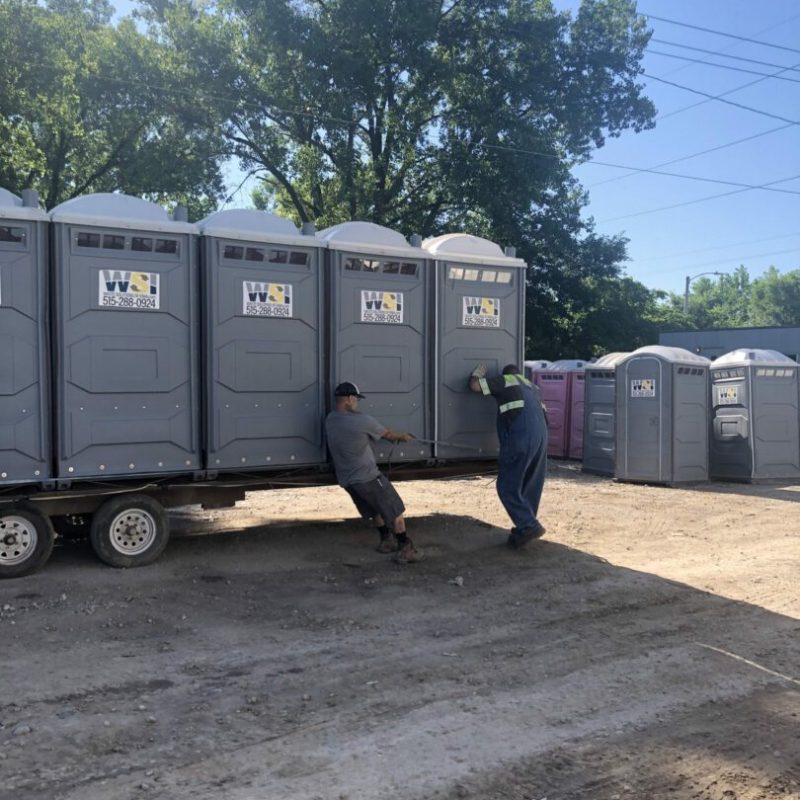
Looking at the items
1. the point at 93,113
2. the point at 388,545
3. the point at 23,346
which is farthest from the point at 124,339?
the point at 93,113

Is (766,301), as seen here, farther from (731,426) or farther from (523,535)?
(523,535)

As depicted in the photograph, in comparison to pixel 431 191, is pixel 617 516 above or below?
below

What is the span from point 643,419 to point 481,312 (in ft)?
19.7

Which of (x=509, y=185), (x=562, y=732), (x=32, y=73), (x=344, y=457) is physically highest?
(x=32, y=73)

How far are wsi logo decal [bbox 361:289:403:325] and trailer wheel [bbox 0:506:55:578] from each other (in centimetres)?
348

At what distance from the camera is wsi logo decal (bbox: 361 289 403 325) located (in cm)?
833

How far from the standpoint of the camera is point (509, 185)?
21.7 m

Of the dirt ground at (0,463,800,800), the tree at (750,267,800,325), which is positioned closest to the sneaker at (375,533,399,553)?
the dirt ground at (0,463,800,800)

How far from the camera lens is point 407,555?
7926 millimetres

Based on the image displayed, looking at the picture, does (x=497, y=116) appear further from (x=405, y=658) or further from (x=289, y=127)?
(x=405, y=658)

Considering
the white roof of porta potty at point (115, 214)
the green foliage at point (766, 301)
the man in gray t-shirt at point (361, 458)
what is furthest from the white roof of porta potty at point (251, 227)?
the green foliage at point (766, 301)

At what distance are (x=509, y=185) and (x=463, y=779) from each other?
64.0 feet

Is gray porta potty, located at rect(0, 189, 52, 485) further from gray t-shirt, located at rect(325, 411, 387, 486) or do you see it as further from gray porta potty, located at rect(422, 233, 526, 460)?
gray porta potty, located at rect(422, 233, 526, 460)

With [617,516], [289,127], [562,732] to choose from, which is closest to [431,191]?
[289,127]
